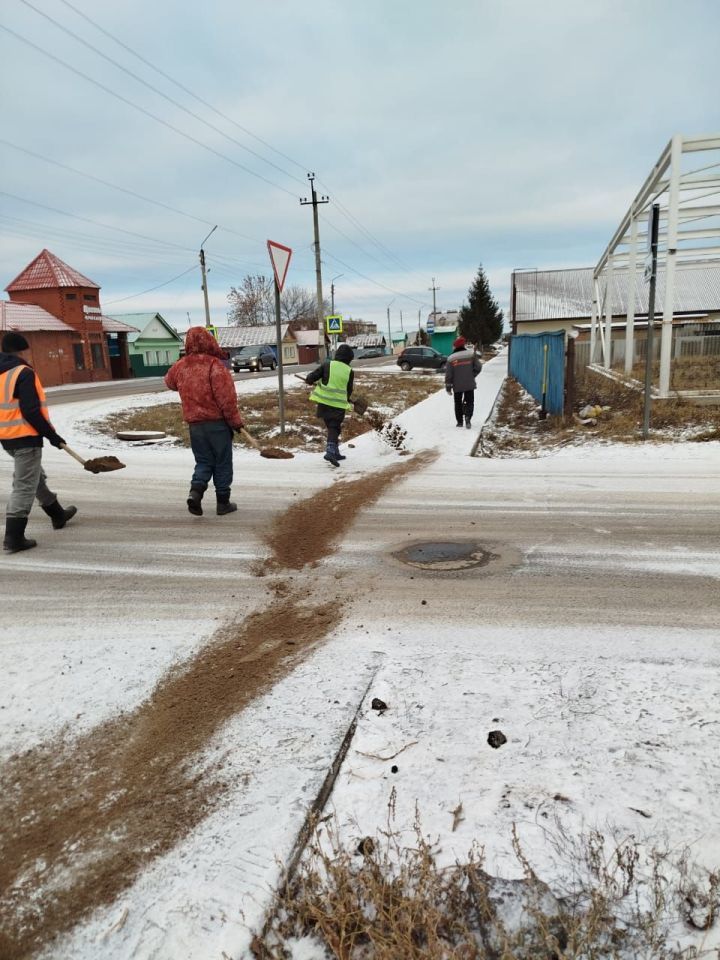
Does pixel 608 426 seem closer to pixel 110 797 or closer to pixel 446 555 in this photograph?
pixel 446 555

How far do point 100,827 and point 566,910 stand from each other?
1.56 m

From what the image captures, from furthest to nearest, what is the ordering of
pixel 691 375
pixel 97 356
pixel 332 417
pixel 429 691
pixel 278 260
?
pixel 97 356, pixel 691 375, pixel 278 260, pixel 332 417, pixel 429 691

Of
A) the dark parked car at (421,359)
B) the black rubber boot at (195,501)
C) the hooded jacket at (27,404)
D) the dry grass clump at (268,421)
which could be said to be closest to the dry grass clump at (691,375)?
→ the dry grass clump at (268,421)

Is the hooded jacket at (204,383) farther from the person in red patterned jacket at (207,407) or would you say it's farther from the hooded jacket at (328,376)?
the hooded jacket at (328,376)

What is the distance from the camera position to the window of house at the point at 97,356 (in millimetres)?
37672

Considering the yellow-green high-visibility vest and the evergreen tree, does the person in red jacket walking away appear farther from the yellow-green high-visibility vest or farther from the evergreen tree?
the evergreen tree

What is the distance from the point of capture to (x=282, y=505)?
6.49m

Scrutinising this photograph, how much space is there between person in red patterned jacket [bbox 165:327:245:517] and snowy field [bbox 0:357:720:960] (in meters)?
0.51

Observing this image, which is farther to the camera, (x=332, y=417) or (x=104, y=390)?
(x=104, y=390)

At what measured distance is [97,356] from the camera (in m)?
38.1

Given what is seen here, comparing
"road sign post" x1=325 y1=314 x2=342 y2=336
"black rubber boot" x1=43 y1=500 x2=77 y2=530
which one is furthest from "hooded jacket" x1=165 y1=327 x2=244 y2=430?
"road sign post" x1=325 y1=314 x2=342 y2=336

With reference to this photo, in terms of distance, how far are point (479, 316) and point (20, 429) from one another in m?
60.4

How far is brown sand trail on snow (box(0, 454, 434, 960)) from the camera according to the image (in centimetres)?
194

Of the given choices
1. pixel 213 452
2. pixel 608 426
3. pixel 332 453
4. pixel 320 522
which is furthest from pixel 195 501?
pixel 608 426
